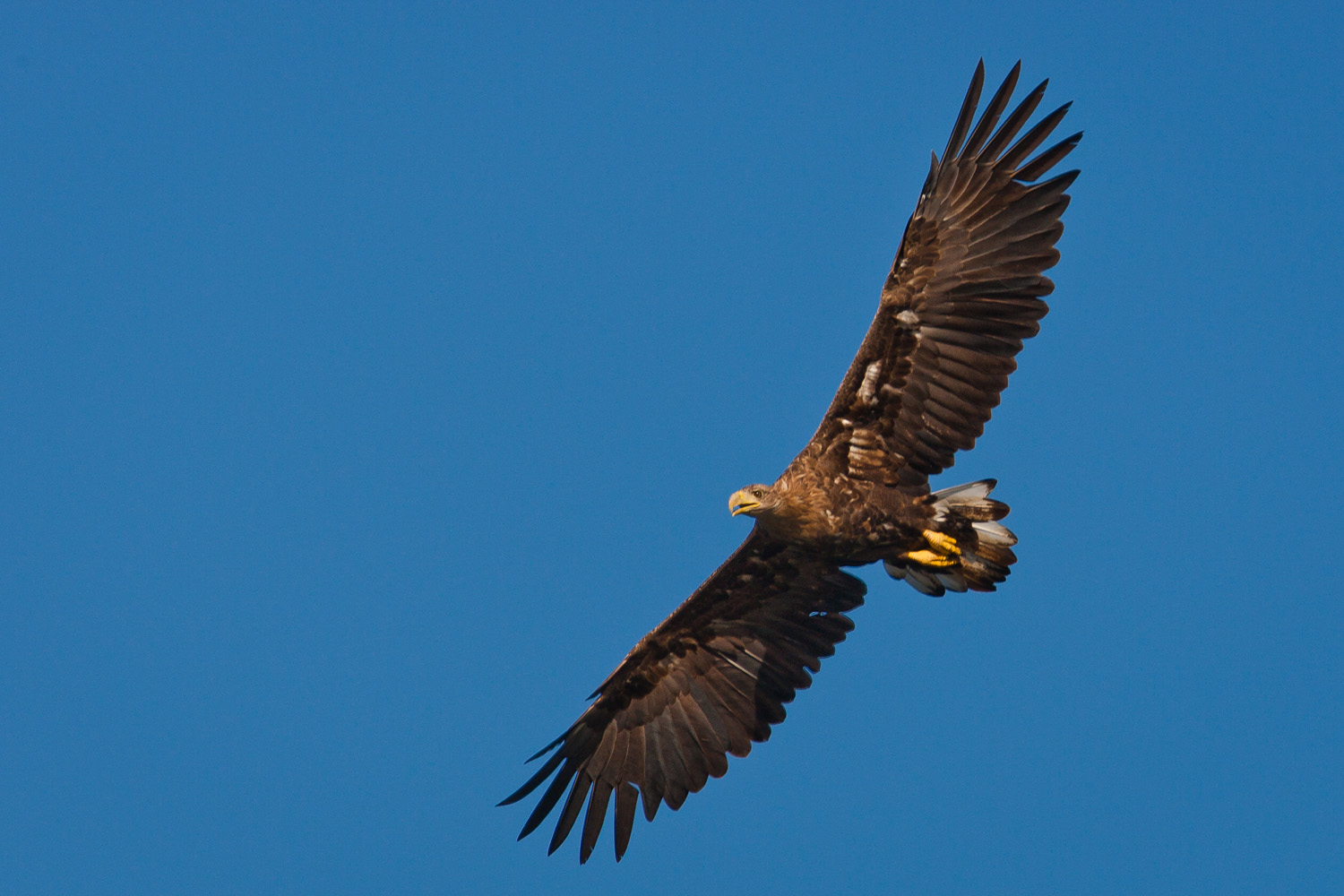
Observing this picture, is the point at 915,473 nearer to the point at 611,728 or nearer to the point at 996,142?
the point at 996,142

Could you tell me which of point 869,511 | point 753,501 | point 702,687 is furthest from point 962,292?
point 702,687

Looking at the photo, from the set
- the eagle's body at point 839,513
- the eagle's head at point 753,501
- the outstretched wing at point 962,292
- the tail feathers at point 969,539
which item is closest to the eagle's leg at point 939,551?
the tail feathers at point 969,539

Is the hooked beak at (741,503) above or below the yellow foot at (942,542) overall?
above

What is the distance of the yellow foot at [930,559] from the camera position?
35.2 ft

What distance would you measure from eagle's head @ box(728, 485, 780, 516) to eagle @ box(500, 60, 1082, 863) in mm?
15

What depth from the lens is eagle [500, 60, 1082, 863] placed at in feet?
33.5

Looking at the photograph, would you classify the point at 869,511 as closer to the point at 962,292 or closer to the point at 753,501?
the point at 753,501

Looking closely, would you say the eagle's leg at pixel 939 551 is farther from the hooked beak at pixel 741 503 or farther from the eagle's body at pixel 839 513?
the hooked beak at pixel 741 503

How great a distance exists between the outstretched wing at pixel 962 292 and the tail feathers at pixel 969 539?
1.30 feet

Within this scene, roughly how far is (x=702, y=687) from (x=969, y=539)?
9.54ft

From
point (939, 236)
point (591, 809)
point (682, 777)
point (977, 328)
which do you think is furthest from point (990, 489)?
point (591, 809)

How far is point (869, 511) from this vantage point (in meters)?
10.6

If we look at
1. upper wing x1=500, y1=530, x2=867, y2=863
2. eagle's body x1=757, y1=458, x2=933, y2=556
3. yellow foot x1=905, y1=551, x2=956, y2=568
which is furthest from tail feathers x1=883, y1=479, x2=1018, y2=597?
upper wing x1=500, y1=530, x2=867, y2=863

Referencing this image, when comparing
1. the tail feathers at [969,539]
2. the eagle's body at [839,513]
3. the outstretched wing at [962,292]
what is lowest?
the tail feathers at [969,539]
